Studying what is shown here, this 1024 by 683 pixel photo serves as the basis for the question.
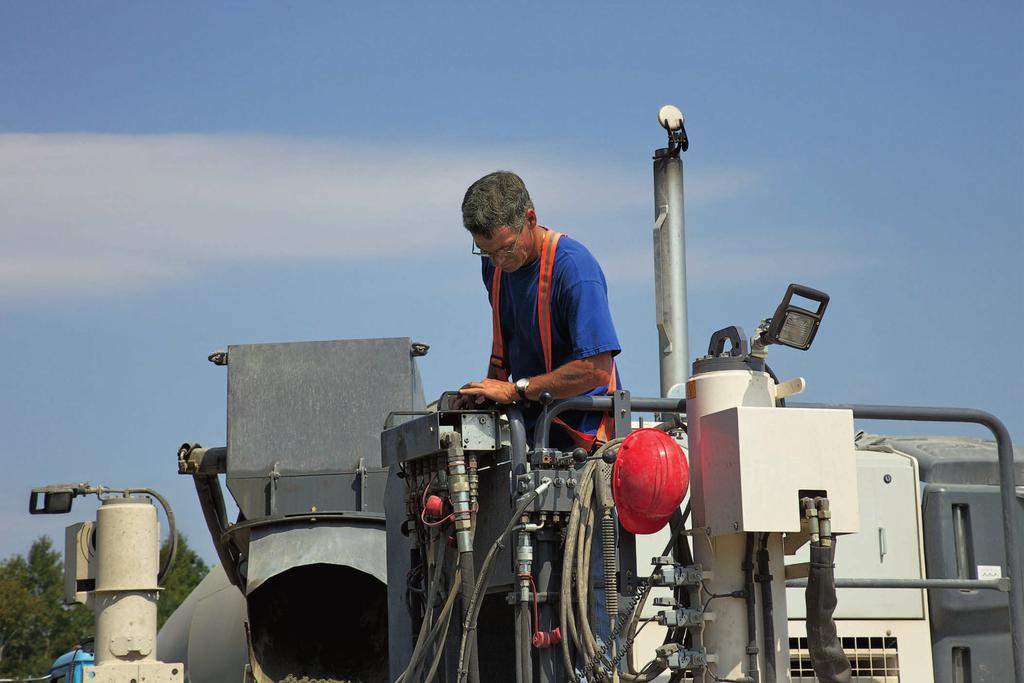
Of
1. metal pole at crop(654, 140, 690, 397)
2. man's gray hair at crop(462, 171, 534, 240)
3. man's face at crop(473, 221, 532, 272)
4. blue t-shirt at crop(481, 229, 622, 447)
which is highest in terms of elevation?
metal pole at crop(654, 140, 690, 397)

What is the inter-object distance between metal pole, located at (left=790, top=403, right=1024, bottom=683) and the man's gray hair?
144 centimetres

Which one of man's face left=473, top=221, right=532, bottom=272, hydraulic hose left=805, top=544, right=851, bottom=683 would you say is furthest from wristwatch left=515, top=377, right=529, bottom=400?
hydraulic hose left=805, top=544, right=851, bottom=683

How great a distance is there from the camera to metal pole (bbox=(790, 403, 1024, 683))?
5.25m

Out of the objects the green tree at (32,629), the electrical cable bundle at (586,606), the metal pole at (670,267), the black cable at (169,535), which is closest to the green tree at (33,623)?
the green tree at (32,629)

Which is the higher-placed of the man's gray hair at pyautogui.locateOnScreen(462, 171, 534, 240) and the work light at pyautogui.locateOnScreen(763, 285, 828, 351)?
the man's gray hair at pyautogui.locateOnScreen(462, 171, 534, 240)

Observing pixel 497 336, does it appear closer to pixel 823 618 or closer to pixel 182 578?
pixel 823 618

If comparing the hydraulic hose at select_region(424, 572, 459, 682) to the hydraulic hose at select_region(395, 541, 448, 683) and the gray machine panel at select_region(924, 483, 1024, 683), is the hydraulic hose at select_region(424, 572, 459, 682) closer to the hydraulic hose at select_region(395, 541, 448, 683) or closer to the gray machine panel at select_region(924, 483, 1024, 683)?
the hydraulic hose at select_region(395, 541, 448, 683)

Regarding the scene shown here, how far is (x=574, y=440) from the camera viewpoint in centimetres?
533

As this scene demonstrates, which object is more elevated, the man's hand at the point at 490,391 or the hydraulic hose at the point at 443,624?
the man's hand at the point at 490,391

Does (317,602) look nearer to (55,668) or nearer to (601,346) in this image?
(55,668)

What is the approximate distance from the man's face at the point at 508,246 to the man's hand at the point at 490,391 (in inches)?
21.4

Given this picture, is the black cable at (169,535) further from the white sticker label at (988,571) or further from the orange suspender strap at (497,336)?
the white sticker label at (988,571)

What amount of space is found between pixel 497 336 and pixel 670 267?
244 inches

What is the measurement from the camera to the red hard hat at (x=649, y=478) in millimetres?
4484
